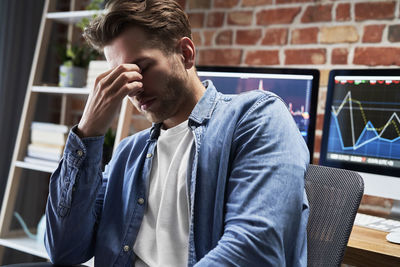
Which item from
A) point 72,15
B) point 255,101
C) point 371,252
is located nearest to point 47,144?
point 72,15

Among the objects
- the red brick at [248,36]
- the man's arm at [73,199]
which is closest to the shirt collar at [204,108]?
the man's arm at [73,199]

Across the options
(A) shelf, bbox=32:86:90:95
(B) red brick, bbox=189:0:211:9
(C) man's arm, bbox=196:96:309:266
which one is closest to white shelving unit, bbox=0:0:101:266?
(A) shelf, bbox=32:86:90:95

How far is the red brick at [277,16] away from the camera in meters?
2.11

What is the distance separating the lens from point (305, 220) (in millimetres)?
962

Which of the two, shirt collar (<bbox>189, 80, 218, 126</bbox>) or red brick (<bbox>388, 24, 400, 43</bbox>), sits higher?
red brick (<bbox>388, 24, 400, 43</bbox>)

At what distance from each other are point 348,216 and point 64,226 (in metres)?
0.69

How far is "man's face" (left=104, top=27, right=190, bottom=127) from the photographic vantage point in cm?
109

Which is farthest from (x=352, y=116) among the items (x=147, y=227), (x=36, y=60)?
(x=36, y=60)

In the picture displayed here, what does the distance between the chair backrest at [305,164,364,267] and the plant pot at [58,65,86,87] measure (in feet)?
5.39

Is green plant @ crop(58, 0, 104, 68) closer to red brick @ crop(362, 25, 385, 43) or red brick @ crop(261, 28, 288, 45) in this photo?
red brick @ crop(261, 28, 288, 45)

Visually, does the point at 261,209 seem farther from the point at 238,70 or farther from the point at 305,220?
the point at 238,70

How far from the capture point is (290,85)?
5.94 ft

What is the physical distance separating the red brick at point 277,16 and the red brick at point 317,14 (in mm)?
49

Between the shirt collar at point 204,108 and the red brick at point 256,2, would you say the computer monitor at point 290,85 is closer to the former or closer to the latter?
the red brick at point 256,2
